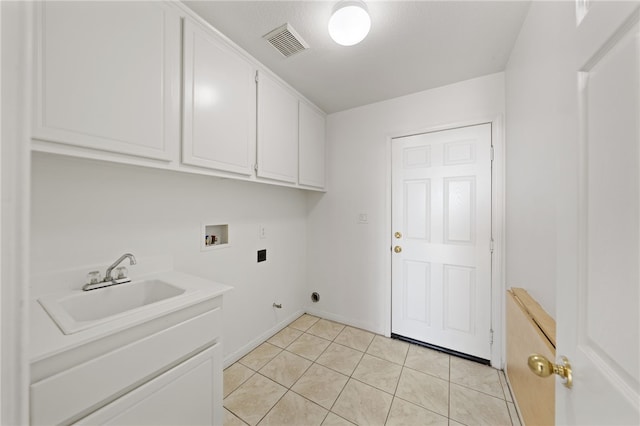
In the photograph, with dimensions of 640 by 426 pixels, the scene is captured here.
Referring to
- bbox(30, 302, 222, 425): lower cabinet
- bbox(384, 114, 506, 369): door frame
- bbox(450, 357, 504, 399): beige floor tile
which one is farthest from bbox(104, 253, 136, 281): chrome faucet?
bbox(384, 114, 506, 369): door frame

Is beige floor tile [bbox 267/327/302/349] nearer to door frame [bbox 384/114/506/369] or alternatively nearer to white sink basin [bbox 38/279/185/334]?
white sink basin [bbox 38/279/185/334]

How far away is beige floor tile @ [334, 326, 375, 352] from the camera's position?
2.12 meters

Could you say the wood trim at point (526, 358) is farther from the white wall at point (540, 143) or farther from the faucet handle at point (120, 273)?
the faucet handle at point (120, 273)

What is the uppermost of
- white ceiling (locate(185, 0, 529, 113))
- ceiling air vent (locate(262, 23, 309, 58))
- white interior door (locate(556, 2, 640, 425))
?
white ceiling (locate(185, 0, 529, 113))

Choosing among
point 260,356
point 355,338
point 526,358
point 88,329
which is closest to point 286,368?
point 260,356

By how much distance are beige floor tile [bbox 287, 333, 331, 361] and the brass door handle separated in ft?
5.53

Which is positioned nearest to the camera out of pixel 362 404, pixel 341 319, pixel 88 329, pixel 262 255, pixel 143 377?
pixel 88 329

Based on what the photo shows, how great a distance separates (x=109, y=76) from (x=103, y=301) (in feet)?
3.47

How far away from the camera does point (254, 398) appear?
1.52m

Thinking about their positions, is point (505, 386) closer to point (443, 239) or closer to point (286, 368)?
point (443, 239)

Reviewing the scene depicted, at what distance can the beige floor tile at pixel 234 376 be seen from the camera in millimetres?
1615

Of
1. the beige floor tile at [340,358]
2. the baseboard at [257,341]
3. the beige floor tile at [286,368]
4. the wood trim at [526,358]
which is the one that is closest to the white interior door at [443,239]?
the wood trim at [526,358]

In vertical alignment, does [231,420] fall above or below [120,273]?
below

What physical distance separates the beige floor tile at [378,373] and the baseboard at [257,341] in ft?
2.91
